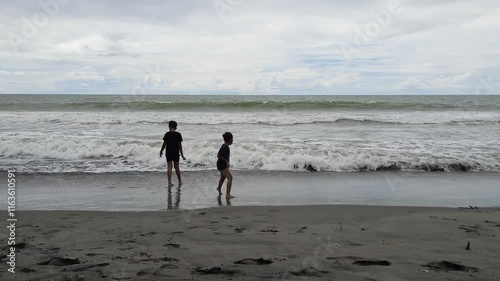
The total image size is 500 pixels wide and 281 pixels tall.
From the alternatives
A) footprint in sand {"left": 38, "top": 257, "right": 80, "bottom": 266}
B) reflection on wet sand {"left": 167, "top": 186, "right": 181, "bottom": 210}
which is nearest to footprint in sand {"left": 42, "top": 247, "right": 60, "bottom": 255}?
footprint in sand {"left": 38, "top": 257, "right": 80, "bottom": 266}

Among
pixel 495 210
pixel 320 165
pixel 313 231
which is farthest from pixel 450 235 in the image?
pixel 320 165

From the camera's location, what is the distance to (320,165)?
12.3 metres

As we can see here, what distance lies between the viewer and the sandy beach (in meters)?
3.91

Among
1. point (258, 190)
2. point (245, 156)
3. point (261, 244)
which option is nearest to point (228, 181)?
point (258, 190)

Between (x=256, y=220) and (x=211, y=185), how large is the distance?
3.73 meters

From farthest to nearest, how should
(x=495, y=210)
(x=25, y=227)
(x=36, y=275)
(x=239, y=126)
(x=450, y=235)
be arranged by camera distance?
(x=239, y=126) → (x=495, y=210) → (x=25, y=227) → (x=450, y=235) → (x=36, y=275)

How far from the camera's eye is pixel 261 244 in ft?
16.0

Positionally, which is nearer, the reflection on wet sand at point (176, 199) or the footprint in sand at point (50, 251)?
the footprint in sand at point (50, 251)

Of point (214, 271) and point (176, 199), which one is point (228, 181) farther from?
point (214, 271)

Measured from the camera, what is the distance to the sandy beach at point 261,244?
154 inches

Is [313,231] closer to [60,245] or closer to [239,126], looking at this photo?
[60,245]

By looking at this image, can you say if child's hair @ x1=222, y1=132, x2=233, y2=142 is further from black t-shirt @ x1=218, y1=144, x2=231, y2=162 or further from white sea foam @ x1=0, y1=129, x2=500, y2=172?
white sea foam @ x1=0, y1=129, x2=500, y2=172

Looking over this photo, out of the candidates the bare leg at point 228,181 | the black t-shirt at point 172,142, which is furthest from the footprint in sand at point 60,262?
the black t-shirt at point 172,142

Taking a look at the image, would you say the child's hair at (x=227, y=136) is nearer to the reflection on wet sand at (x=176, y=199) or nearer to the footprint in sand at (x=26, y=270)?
the reflection on wet sand at (x=176, y=199)
